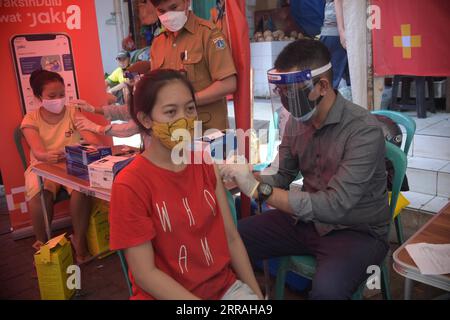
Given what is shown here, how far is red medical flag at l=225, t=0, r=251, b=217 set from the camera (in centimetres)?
238

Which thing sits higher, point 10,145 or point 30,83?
point 30,83

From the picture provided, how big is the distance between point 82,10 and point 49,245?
2.08 meters

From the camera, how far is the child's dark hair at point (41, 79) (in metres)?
3.08

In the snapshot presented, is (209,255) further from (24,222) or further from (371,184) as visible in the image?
(24,222)

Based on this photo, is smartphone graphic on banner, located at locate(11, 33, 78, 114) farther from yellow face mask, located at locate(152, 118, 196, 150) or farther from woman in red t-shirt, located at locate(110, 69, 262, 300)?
yellow face mask, located at locate(152, 118, 196, 150)

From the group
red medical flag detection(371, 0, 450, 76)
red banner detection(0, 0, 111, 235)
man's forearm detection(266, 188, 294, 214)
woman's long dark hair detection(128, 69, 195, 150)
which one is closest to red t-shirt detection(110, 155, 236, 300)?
woman's long dark hair detection(128, 69, 195, 150)

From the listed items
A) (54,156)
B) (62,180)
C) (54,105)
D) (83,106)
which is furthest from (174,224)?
(54,105)

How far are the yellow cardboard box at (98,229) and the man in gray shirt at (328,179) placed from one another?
63.5 inches

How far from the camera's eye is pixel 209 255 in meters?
1.45

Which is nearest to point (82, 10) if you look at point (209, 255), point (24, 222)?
point (24, 222)

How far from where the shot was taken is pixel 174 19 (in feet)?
7.68

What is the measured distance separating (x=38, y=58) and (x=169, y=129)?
243cm

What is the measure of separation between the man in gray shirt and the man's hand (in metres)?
1.64

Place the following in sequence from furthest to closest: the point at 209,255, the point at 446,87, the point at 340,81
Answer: the point at 446,87 → the point at 340,81 → the point at 209,255
